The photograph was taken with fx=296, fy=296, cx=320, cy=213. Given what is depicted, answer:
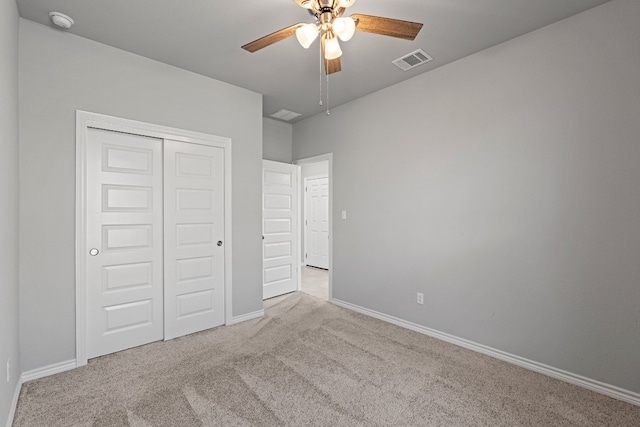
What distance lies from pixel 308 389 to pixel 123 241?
6.89 ft

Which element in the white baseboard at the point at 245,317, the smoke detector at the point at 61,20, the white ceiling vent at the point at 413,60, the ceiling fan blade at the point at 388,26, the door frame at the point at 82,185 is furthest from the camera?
the white baseboard at the point at 245,317

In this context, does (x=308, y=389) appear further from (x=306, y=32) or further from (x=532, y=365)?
(x=306, y=32)

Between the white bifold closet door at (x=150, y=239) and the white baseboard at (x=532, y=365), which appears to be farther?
the white bifold closet door at (x=150, y=239)

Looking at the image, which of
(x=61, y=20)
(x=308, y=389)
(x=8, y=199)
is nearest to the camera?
(x=8, y=199)

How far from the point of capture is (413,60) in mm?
2863

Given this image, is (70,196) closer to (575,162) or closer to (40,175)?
(40,175)

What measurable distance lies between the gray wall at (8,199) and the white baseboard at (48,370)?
0.17 m

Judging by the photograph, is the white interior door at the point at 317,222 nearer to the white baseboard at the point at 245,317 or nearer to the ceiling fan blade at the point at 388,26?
the white baseboard at the point at 245,317

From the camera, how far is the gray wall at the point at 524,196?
2.08 meters

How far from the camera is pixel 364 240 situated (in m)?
3.78

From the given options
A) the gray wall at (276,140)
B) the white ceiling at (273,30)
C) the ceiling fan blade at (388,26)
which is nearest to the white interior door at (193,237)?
the white ceiling at (273,30)

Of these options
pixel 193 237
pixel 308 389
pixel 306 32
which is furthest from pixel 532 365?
pixel 193 237

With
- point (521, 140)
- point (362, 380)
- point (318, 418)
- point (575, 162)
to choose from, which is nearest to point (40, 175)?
point (318, 418)

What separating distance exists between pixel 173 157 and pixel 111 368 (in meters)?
1.96
